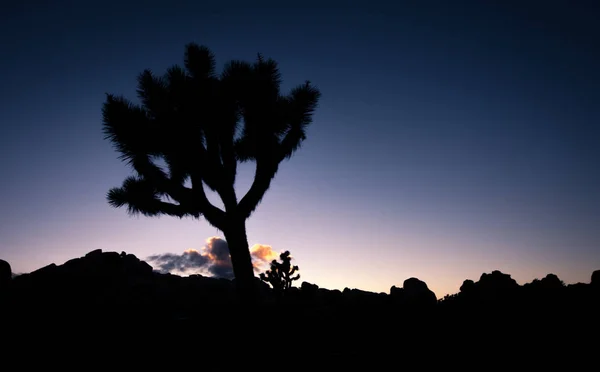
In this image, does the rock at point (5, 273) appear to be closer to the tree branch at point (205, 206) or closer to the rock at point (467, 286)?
the tree branch at point (205, 206)

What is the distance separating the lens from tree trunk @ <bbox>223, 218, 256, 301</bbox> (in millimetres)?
9328

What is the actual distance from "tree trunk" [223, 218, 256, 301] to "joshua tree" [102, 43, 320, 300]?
0.03m

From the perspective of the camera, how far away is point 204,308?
374 inches

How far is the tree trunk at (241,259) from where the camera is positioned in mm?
9328

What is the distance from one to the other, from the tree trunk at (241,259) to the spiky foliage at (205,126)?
10.8 inches

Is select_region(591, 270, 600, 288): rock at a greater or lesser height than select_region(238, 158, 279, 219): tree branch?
lesser

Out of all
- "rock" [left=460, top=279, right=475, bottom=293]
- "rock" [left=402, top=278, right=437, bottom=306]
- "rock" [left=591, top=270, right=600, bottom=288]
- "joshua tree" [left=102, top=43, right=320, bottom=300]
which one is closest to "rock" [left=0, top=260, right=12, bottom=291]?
"joshua tree" [left=102, top=43, right=320, bottom=300]

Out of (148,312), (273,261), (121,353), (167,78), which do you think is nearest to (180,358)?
(121,353)

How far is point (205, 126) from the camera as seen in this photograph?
32.2 feet

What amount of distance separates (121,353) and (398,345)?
14.5 feet

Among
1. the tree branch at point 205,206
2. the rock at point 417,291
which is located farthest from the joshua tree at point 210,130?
the rock at point 417,291

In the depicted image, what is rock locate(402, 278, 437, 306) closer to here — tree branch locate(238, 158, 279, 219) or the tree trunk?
the tree trunk

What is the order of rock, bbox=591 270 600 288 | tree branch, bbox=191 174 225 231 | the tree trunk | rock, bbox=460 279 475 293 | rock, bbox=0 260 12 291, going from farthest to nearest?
rock, bbox=0 260 12 291
rock, bbox=460 279 475 293
tree branch, bbox=191 174 225 231
the tree trunk
rock, bbox=591 270 600 288

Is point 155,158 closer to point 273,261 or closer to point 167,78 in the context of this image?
point 167,78
